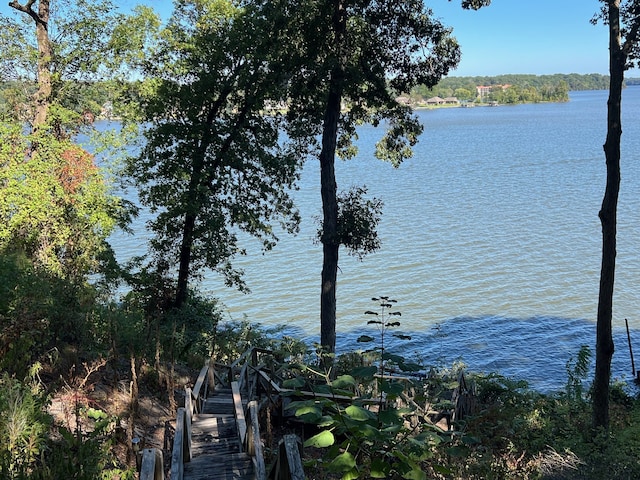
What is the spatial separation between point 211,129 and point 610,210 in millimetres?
11557

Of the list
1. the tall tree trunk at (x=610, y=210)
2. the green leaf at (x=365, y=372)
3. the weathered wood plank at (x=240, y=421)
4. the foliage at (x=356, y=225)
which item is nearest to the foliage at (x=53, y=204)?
the foliage at (x=356, y=225)

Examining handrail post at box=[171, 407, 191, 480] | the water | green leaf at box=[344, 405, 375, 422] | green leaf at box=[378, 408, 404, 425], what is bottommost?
the water

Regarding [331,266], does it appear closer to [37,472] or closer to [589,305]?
[37,472]

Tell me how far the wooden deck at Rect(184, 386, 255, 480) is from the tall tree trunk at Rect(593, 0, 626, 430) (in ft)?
26.2

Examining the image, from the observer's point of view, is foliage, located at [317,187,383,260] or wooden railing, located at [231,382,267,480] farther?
foliage, located at [317,187,383,260]

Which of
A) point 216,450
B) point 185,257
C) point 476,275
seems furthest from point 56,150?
point 476,275

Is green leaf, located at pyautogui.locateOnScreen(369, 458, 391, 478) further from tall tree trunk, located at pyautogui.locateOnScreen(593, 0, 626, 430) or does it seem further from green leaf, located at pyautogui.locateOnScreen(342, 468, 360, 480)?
tall tree trunk, located at pyautogui.locateOnScreen(593, 0, 626, 430)

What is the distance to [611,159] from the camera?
11.3 metres

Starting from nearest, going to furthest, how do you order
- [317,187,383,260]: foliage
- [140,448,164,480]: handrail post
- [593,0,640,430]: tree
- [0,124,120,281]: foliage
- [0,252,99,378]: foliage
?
[140,448,164,480]: handrail post
[0,252,99,378]: foliage
[593,0,640,430]: tree
[0,124,120,281]: foliage
[317,187,383,260]: foliage

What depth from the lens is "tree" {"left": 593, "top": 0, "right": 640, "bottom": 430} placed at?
1130 cm

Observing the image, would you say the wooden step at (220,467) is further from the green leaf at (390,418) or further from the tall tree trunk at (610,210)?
the tall tree trunk at (610,210)

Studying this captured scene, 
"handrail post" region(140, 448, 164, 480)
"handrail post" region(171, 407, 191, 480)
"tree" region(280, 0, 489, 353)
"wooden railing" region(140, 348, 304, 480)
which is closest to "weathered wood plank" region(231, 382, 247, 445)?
"wooden railing" region(140, 348, 304, 480)

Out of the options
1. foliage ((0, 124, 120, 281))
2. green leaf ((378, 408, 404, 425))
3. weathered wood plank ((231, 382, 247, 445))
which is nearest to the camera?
green leaf ((378, 408, 404, 425))

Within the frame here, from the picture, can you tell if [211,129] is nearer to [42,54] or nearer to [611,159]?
[42,54]
